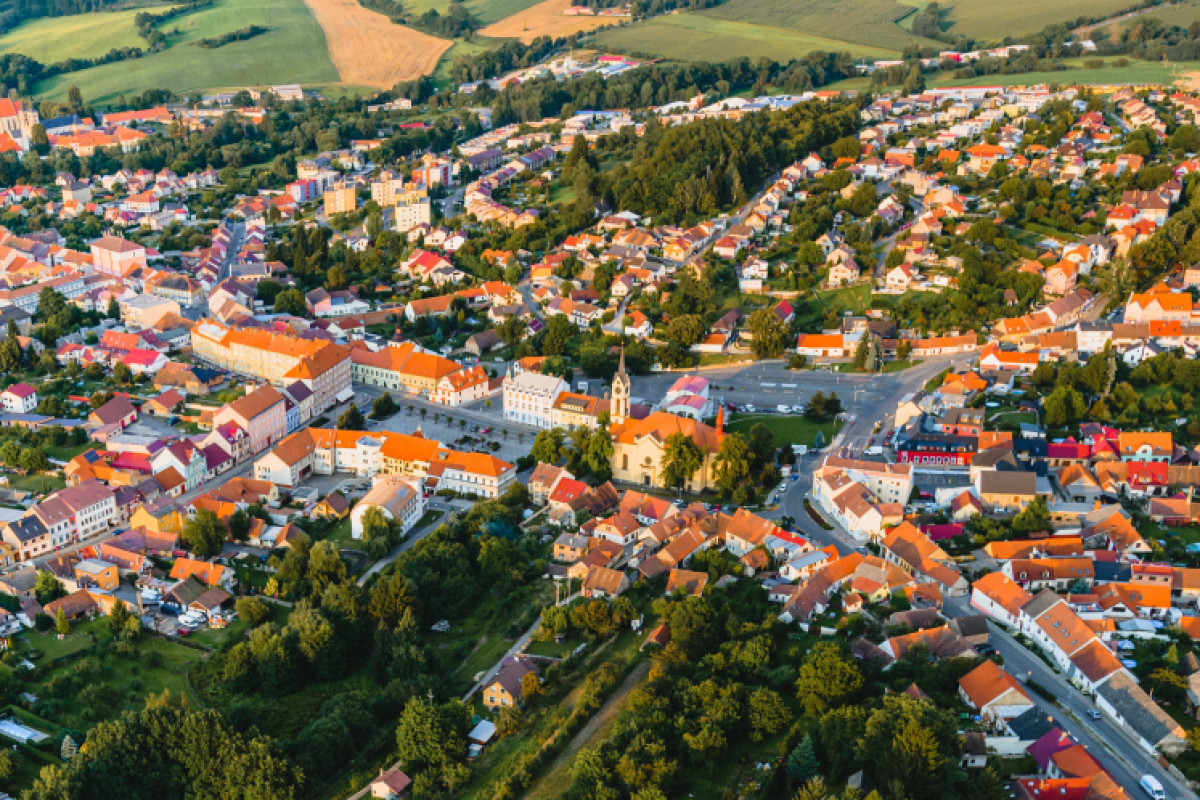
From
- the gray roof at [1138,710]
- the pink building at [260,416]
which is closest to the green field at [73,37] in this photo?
the pink building at [260,416]

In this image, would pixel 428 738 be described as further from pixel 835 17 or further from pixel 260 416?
pixel 835 17

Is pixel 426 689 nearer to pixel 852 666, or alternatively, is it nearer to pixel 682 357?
pixel 852 666

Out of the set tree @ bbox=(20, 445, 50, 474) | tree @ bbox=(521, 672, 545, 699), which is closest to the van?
tree @ bbox=(521, 672, 545, 699)

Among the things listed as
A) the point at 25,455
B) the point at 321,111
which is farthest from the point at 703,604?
the point at 321,111

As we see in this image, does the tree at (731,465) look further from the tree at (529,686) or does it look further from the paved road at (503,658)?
the tree at (529,686)

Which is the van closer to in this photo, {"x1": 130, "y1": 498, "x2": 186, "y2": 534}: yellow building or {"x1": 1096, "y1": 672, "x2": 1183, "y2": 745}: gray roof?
{"x1": 1096, "y1": 672, "x2": 1183, "y2": 745}: gray roof
